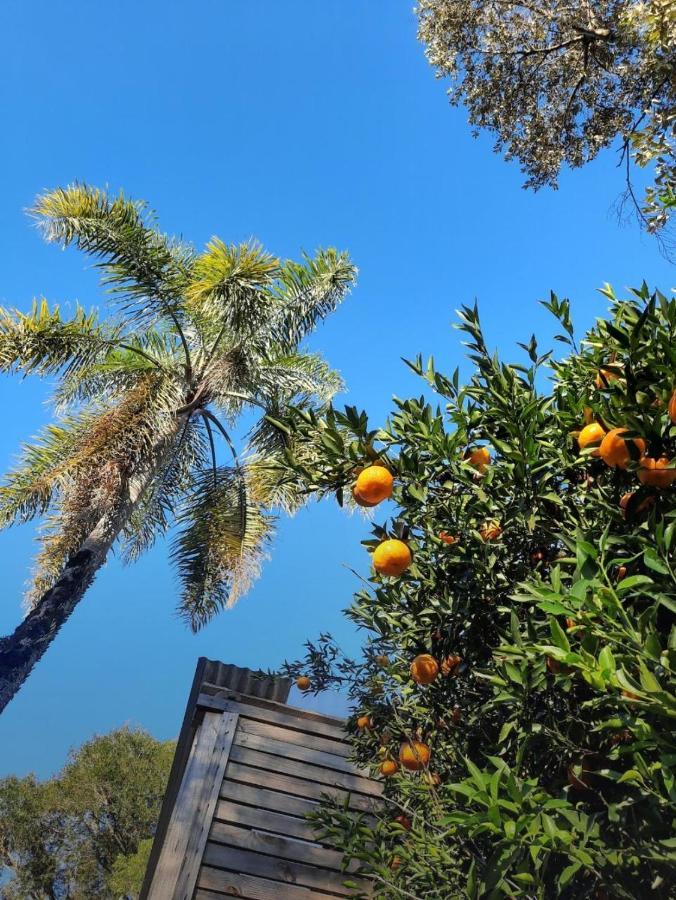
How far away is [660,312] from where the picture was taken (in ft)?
5.81

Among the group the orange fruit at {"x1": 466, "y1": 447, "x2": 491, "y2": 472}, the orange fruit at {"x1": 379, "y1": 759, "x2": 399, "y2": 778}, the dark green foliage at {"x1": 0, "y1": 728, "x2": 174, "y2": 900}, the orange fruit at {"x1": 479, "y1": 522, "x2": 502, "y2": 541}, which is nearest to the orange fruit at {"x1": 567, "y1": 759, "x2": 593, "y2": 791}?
the orange fruit at {"x1": 479, "y1": 522, "x2": 502, "y2": 541}

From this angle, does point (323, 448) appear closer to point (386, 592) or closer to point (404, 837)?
point (386, 592)

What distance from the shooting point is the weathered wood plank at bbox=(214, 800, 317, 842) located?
421 centimetres

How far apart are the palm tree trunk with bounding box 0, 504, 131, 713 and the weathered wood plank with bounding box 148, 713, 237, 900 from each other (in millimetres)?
3816

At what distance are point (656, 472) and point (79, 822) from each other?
74.2ft

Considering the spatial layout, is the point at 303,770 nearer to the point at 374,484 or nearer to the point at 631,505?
the point at 374,484

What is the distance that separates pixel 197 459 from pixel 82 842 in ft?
49.7

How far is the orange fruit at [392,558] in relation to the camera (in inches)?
82.0

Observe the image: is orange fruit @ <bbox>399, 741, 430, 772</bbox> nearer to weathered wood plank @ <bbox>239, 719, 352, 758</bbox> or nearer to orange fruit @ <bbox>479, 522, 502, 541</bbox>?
orange fruit @ <bbox>479, 522, 502, 541</bbox>

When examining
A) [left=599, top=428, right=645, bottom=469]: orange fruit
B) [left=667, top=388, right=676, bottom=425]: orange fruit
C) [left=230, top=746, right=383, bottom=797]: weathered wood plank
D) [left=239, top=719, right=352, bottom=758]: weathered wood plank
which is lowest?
[left=230, top=746, right=383, bottom=797]: weathered wood plank

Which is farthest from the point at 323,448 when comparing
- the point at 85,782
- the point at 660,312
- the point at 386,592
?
the point at 85,782

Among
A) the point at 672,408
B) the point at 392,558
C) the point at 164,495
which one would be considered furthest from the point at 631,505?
the point at 164,495

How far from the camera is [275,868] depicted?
415 centimetres

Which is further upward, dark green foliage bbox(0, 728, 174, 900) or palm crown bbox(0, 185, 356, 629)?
palm crown bbox(0, 185, 356, 629)
